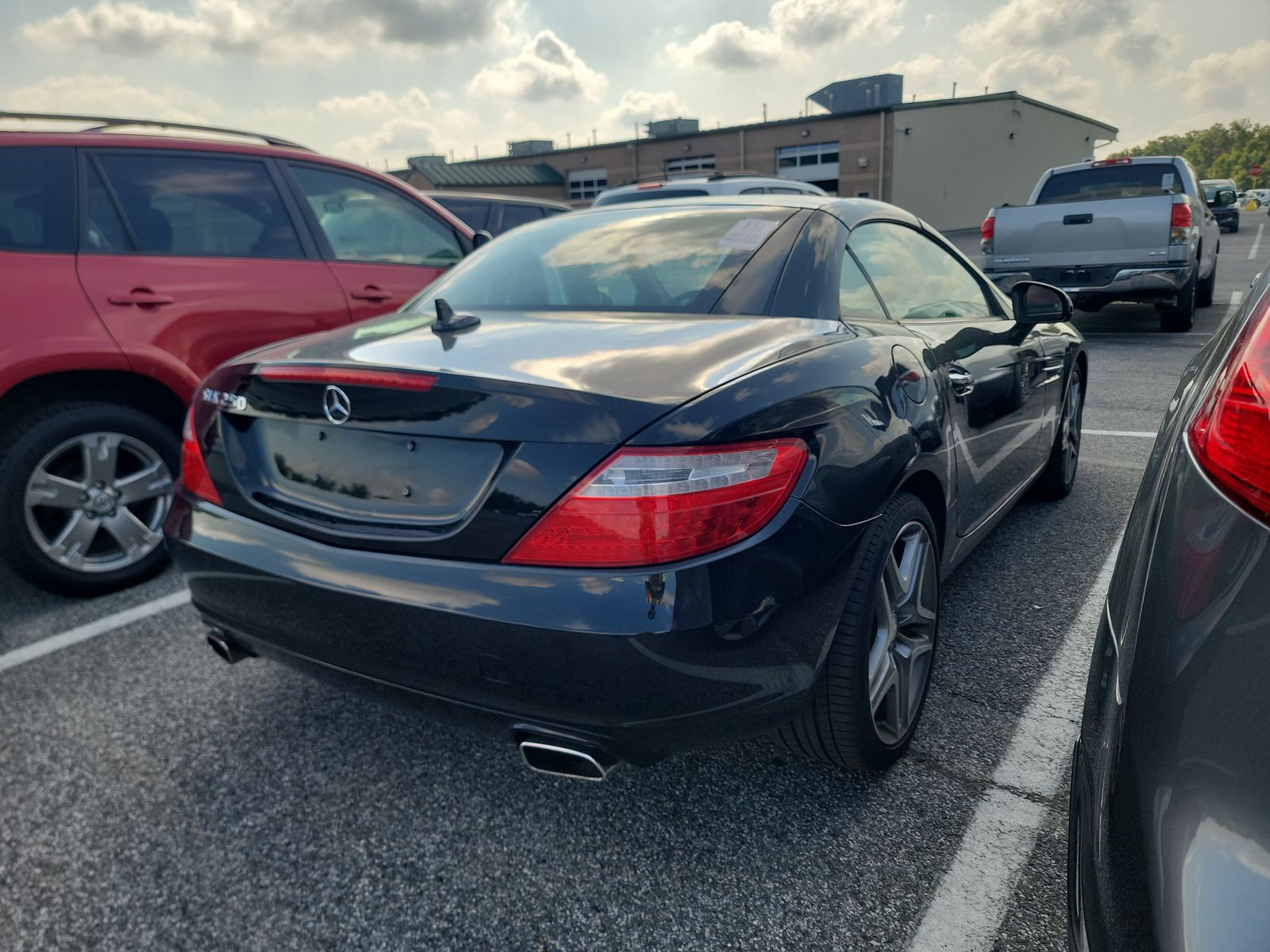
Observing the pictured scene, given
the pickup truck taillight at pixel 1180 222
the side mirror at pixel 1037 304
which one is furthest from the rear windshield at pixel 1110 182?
the side mirror at pixel 1037 304

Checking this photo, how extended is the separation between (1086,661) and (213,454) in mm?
2574

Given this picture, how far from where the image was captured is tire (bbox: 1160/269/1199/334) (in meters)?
9.04

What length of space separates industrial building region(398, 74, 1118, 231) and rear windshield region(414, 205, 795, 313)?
37.8m

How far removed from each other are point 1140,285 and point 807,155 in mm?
39440

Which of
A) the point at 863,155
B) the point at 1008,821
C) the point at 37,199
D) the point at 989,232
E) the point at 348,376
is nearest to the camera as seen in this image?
the point at 348,376

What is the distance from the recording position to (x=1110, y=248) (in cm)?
881

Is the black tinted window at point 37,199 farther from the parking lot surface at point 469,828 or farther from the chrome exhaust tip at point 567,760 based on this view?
the chrome exhaust tip at point 567,760

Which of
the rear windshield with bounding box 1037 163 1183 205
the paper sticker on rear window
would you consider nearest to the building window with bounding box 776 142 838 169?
the rear windshield with bounding box 1037 163 1183 205

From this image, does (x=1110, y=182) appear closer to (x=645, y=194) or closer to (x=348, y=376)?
(x=645, y=194)

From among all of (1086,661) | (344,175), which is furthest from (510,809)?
(344,175)

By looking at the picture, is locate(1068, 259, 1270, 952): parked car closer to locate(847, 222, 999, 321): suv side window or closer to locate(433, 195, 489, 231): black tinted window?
locate(847, 222, 999, 321): suv side window

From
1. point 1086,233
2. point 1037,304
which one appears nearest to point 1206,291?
point 1086,233

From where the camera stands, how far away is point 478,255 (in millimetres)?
3061

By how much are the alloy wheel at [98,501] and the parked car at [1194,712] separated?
11.4ft
